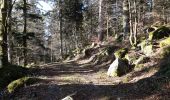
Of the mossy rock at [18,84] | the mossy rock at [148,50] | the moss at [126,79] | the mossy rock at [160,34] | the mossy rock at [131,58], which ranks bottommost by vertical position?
the moss at [126,79]

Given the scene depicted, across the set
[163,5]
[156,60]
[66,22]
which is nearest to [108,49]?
[156,60]

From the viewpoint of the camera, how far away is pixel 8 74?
1730cm

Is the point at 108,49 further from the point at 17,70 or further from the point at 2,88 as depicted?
the point at 2,88

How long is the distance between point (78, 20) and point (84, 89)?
3626 centimetres

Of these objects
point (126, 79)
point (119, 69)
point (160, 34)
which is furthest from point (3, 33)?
point (160, 34)

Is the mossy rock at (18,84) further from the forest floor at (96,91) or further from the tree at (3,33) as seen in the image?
the tree at (3,33)

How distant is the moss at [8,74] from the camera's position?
16.5 m

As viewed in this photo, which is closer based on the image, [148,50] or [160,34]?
[148,50]

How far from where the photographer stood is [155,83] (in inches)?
504

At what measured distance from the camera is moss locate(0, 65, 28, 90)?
16.5 meters

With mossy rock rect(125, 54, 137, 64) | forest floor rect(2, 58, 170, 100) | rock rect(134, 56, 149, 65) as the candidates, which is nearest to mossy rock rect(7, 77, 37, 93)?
forest floor rect(2, 58, 170, 100)

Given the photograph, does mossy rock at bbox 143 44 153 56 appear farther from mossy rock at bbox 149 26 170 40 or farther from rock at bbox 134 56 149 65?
mossy rock at bbox 149 26 170 40

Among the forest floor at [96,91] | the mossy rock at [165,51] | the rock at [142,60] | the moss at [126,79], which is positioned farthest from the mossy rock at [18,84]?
the mossy rock at [165,51]

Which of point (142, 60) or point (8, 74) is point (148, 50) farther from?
point (8, 74)
